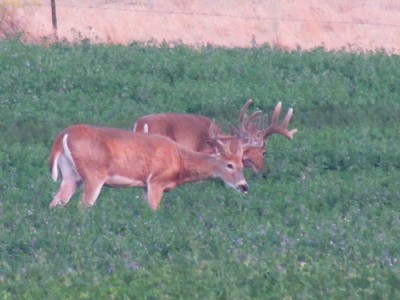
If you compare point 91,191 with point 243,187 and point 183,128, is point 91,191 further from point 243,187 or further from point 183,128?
point 183,128

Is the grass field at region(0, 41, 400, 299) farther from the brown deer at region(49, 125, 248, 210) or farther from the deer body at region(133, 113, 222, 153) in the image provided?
the deer body at region(133, 113, 222, 153)

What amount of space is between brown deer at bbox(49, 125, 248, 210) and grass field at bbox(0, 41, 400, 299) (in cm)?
20

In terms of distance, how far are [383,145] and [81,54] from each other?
653cm

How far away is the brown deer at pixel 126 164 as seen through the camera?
1241 centimetres

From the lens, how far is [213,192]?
528 inches

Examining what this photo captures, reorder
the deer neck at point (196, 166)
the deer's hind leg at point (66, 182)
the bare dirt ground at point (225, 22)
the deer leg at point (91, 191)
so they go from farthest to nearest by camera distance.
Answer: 1. the bare dirt ground at point (225, 22)
2. the deer neck at point (196, 166)
3. the deer's hind leg at point (66, 182)
4. the deer leg at point (91, 191)

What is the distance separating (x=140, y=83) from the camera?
63.8 feet

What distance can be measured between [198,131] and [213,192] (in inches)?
81.7

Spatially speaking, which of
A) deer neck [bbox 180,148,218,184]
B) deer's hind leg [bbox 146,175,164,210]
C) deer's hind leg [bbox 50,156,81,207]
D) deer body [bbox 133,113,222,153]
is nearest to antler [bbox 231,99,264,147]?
deer body [bbox 133,113,222,153]

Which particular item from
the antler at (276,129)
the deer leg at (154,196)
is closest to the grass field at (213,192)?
the deer leg at (154,196)

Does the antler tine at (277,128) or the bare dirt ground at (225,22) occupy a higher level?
the antler tine at (277,128)

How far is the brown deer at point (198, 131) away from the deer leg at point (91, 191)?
7.73 feet

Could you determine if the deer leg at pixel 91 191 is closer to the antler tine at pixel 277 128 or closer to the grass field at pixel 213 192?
the grass field at pixel 213 192

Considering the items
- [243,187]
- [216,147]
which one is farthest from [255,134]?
[243,187]
